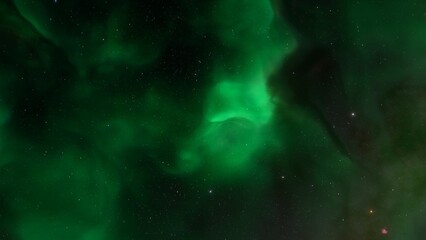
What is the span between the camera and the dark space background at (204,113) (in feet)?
40.3

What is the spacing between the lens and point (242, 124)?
1277 cm

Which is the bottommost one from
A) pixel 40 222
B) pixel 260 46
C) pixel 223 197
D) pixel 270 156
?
pixel 40 222

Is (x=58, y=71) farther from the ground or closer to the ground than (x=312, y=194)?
farther from the ground

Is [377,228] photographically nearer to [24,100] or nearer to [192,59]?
[192,59]

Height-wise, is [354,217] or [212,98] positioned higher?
[212,98]

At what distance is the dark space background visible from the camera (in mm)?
12281

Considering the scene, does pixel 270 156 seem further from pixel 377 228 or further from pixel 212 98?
pixel 377 228

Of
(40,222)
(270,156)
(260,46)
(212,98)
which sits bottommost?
(40,222)

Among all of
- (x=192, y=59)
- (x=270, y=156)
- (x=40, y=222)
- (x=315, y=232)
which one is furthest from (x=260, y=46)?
(x=40, y=222)

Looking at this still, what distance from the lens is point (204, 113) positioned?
12758 mm

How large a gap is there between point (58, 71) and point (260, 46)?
5117mm

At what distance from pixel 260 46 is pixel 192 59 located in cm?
173

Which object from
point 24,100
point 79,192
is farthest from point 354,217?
point 24,100

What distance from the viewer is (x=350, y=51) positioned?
1262 cm
